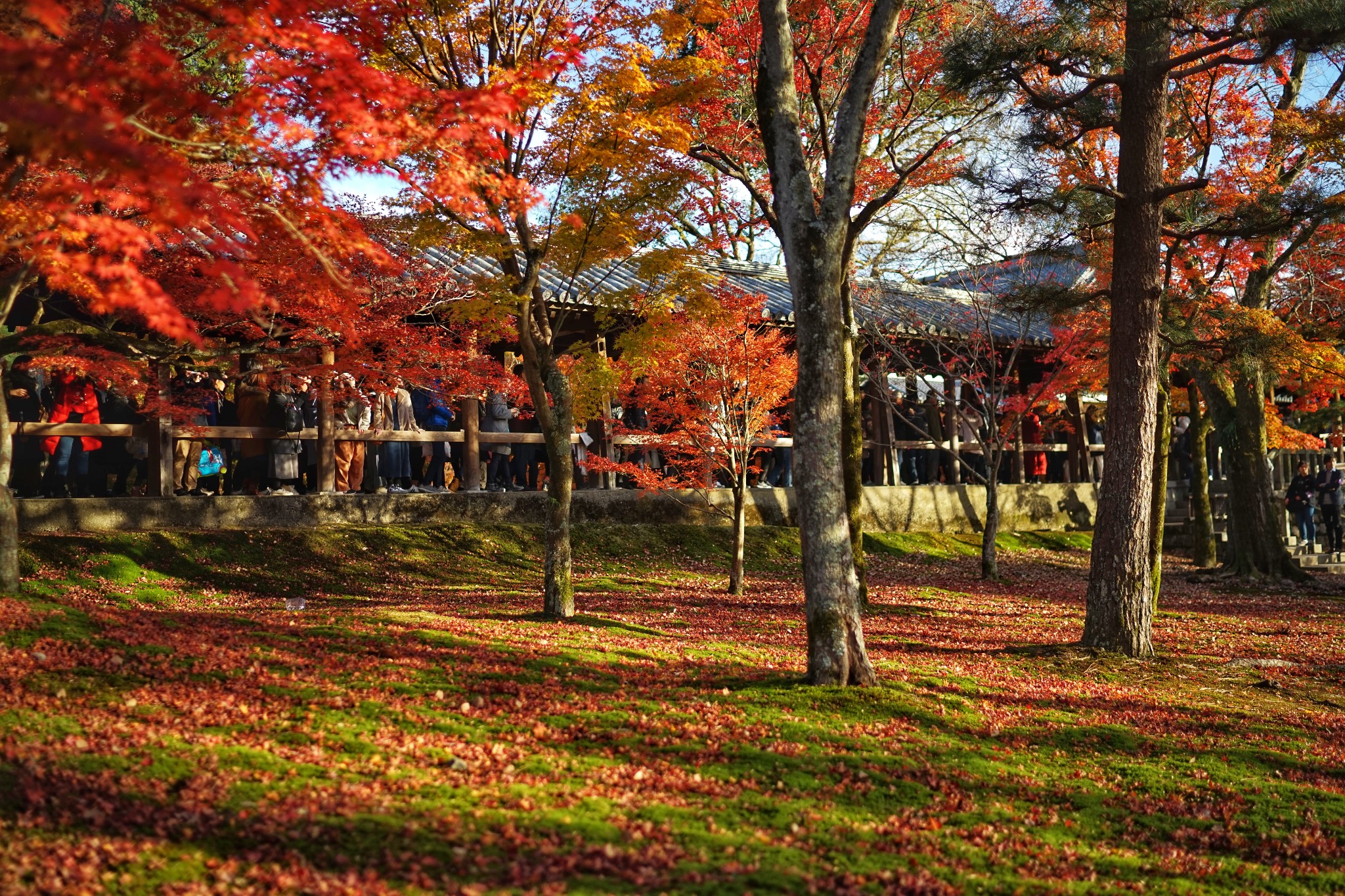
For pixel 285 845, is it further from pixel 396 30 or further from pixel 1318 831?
pixel 396 30

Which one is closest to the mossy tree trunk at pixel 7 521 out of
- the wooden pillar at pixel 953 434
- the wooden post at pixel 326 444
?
the wooden post at pixel 326 444

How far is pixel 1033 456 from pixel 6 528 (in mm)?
23141

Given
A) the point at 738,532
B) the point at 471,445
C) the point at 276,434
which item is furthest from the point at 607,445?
the point at 276,434

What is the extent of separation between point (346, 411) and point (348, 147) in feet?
29.5

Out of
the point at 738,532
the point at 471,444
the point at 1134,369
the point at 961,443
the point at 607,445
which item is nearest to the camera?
the point at 1134,369

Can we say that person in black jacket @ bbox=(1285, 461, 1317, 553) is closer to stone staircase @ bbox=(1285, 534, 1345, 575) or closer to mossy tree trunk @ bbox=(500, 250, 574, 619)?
stone staircase @ bbox=(1285, 534, 1345, 575)

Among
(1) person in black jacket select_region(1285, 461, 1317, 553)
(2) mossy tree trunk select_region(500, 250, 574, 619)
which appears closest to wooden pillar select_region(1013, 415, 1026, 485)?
(1) person in black jacket select_region(1285, 461, 1317, 553)

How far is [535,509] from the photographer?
56.7ft

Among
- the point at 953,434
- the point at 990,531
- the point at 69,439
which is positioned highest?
the point at 953,434

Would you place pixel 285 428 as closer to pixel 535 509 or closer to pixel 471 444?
pixel 471 444

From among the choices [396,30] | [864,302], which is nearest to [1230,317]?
[864,302]

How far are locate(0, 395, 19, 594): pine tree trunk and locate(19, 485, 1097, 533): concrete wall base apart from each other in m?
4.62

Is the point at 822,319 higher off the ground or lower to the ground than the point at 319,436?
higher

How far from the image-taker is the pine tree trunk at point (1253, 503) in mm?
18141
